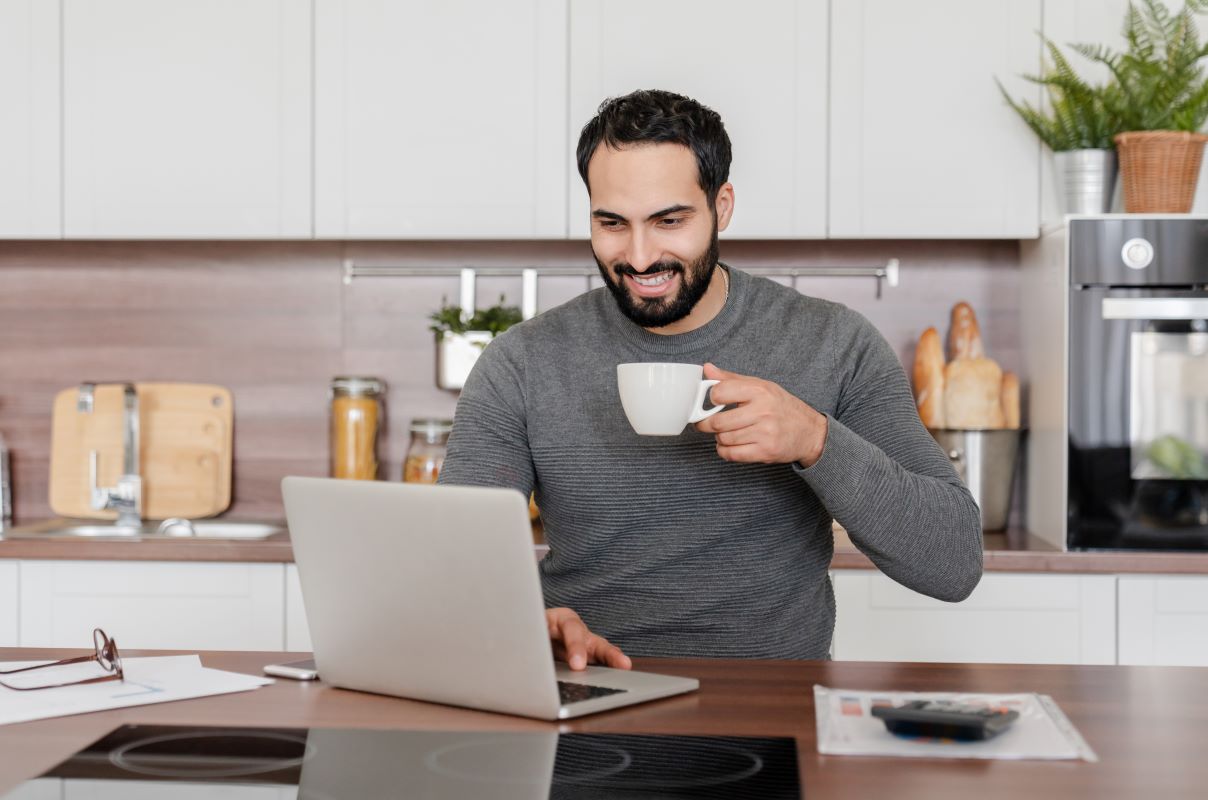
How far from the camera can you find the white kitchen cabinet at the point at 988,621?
261 centimetres

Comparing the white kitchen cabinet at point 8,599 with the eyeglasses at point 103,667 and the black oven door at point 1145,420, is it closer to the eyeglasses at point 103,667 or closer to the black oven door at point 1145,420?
the eyeglasses at point 103,667

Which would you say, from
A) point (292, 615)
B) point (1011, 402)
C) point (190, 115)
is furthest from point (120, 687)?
point (1011, 402)

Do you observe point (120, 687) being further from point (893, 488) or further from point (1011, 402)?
point (1011, 402)

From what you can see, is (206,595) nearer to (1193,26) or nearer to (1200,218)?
(1200,218)

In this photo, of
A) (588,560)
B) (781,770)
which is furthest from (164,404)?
(781,770)

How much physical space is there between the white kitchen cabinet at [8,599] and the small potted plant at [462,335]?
3.22ft

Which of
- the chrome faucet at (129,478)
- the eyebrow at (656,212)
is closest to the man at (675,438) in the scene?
the eyebrow at (656,212)

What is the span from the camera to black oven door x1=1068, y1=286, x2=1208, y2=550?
2.63 metres

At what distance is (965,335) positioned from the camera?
3020mm

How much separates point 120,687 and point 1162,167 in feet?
7.25

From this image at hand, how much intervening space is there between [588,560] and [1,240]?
2.09 meters

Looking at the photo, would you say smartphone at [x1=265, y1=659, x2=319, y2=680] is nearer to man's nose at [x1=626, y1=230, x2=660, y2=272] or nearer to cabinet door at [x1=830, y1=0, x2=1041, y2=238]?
man's nose at [x1=626, y1=230, x2=660, y2=272]

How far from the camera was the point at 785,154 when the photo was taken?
2.87 meters

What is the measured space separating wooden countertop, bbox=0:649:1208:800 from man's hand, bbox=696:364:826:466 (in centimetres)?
22
